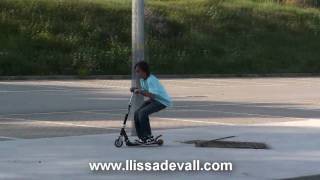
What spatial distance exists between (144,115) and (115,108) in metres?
8.98

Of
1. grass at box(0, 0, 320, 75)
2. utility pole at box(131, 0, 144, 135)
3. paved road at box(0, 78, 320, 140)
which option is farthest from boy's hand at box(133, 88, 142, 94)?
grass at box(0, 0, 320, 75)

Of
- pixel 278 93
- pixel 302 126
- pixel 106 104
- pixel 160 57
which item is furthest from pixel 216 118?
pixel 160 57

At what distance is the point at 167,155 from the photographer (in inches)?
480

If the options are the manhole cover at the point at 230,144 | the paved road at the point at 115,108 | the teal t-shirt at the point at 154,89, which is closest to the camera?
the teal t-shirt at the point at 154,89

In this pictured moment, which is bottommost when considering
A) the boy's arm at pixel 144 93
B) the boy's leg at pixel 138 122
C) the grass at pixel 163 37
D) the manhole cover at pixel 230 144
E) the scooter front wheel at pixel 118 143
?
the grass at pixel 163 37

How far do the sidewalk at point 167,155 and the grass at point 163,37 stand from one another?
27.1 metres

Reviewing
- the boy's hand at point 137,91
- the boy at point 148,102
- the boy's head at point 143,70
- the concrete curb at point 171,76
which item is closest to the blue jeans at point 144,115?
the boy at point 148,102

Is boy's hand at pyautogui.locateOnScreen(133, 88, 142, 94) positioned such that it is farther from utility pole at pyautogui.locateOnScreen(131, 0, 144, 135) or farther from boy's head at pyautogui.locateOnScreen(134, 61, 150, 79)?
utility pole at pyautogui.locateOnScreen(131, 0, 144, 135)

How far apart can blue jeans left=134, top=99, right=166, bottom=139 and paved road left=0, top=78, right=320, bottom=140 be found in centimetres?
245

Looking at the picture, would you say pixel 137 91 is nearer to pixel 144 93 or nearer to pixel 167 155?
pixel 144 93

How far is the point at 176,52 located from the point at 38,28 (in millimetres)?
7891

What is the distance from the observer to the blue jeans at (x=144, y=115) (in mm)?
13078

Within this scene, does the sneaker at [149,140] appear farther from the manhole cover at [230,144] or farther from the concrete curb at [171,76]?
the concrete curb at [171,76]

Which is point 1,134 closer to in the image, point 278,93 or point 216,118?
point 216,118
